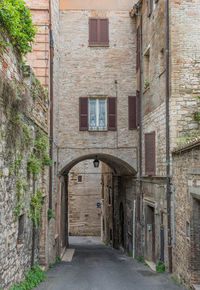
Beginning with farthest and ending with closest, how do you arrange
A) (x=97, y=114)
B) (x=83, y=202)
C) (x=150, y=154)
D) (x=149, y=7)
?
(x=83, y=202)
(x=97, y=114)
(x=149, y=7)
(x=150, y=154)

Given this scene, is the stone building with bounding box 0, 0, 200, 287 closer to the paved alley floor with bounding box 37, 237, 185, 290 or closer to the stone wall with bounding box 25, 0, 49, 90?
the stone wall with bounding box 25, 0, 49, 90

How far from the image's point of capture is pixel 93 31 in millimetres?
14711

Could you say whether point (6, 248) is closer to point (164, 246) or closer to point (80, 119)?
point (164, 246)

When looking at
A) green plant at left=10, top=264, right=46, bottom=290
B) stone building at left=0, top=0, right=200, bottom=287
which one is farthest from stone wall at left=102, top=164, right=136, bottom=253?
green plant at left=10, top=264, right=46, bottom=290

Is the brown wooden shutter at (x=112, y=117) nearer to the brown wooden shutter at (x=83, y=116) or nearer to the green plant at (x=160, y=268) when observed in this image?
the brown wooden shutter at (x=83, y=116)

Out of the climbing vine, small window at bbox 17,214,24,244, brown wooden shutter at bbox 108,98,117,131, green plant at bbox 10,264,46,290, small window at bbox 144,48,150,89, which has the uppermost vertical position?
small window at bbox 144,48,150,89

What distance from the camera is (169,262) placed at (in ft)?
33.4

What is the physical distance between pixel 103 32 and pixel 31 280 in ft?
33.6

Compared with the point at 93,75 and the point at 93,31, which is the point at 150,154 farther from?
the point at 93,31

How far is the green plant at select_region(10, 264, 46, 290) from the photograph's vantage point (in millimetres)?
7269

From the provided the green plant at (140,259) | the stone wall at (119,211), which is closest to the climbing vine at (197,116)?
the stone wall at (119,211)

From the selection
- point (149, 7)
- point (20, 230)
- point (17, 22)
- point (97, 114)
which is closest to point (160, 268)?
point (20, 230)

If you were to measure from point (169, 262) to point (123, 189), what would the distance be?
797 cm

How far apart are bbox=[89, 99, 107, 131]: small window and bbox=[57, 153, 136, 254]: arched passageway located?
1.14 metres
